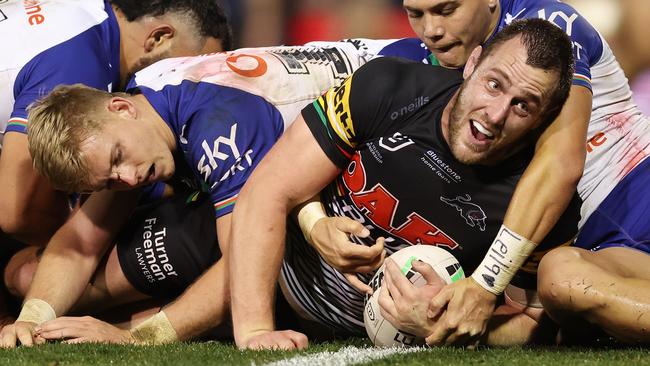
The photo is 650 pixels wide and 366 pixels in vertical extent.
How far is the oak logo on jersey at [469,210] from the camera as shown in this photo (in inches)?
145

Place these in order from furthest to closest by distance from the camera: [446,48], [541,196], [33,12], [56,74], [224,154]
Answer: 1. [33,12]
2. [56,74]
3. [446,48]
4. [224,154]
5. [541,196]

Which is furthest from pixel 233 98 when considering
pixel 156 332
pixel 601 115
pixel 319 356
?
pixel 601 115

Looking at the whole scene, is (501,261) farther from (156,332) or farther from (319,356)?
(156,332)

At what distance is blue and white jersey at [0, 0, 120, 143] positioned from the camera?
4.84 meters

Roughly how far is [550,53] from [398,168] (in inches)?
27.6

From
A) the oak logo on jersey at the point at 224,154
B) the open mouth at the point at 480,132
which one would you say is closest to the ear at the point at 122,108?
the oak logo on jersey at the point at 224,154

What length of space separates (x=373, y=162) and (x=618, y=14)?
3.31 metres

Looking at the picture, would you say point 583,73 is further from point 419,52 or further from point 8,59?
point 8,59

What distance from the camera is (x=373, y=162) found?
3.79m

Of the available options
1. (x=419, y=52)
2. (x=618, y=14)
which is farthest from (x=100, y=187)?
(x=618, y=14)

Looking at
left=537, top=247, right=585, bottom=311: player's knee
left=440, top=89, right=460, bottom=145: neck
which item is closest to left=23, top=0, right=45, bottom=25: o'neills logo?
left=440, top=89, right=460, bottom=145: neck

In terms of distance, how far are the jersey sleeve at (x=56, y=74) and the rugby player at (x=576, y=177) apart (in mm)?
1427

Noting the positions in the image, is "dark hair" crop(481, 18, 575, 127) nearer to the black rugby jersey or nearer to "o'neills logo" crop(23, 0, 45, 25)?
the black rugby jersey

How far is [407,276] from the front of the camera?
3514mm
